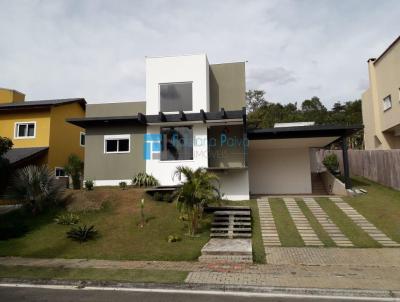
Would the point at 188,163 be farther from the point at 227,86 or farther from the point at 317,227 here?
A: the point at 317,227

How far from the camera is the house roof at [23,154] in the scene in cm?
1818

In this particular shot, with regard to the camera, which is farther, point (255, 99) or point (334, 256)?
point (255, 99)

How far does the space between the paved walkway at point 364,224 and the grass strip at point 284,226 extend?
2.54 meters

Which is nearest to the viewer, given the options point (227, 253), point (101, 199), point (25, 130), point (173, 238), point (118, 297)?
point (118, 297)

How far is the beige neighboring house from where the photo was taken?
70.3 ft

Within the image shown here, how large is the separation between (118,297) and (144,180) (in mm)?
10639

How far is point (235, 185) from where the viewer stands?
16438mm

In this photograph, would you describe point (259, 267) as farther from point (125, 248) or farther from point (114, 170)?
point (114, 170)

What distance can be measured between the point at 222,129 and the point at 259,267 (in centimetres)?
1035

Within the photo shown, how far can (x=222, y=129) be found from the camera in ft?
58.2

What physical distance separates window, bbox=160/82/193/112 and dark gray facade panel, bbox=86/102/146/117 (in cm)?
182

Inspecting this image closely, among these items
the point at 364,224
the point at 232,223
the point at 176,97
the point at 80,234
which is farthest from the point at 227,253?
the point at 176,97

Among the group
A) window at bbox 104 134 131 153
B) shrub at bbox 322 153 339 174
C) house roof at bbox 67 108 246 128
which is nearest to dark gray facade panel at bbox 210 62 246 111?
house roof at bbox 67 108 246 128

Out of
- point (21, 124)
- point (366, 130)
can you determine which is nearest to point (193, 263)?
point (21, 124)
